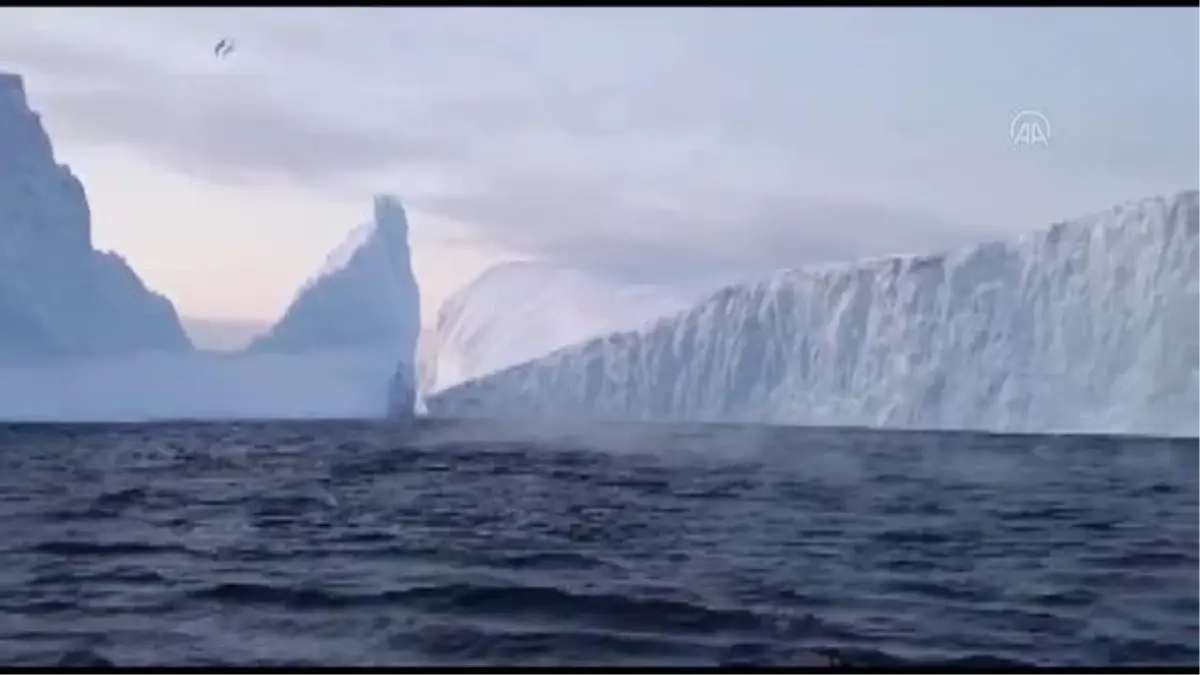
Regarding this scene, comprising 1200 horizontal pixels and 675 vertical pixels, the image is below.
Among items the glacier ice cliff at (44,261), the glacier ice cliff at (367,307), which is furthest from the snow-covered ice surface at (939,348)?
the glacier ice cliff at (44,261)

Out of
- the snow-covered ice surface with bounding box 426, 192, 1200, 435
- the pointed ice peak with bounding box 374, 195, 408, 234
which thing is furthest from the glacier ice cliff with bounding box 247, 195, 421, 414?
the snow-covered ice surface with bounding box 426, 192, 1200, 435

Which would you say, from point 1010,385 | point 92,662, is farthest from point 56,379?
point 92,662

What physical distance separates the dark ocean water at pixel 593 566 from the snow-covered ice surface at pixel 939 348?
830cm

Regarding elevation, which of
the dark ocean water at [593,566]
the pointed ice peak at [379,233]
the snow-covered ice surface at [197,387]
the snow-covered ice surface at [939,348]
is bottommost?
the dark ocean water at [593,566]

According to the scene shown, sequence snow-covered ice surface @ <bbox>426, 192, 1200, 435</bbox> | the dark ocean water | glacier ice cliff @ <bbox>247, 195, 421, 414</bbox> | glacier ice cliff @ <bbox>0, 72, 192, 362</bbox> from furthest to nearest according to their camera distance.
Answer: glacier ice cliff @ <bbox>247, 195, 421, 414</bbox>
glacier ice cliff @ <bbox>0, 72, 192, 362</bbox>
snow-covered ice surface @ <bbox>426, 192, 1200, 435</bbox>
the dark ocean water

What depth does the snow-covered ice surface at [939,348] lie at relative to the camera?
2803cm

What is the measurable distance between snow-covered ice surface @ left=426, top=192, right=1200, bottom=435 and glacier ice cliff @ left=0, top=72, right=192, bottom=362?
995 cm

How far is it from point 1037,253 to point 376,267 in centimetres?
2146

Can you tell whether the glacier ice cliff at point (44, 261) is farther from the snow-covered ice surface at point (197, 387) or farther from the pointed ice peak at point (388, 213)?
the pointed ice peak at point (388, 213)

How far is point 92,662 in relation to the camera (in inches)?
254

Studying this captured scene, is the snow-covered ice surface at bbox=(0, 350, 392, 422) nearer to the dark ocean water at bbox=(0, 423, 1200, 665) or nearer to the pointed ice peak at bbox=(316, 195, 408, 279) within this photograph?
the pointed ice peak at bbox=(316, 195, 408, 279)

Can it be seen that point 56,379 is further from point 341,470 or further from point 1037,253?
point 1037,253

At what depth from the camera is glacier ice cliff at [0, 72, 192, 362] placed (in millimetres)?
31828

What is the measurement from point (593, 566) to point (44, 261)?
2747 centimetres
